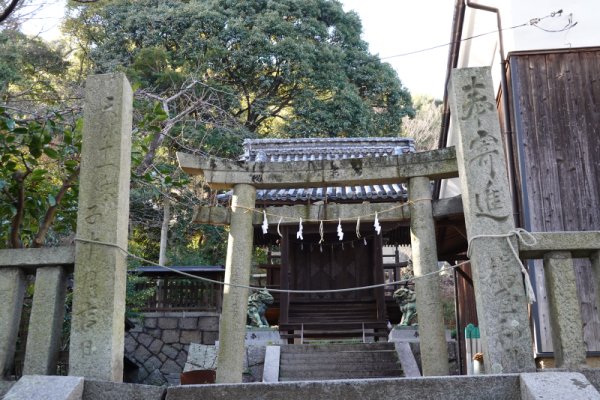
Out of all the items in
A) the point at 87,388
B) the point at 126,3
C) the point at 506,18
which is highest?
the point at 126,3

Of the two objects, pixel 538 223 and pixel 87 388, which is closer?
pixel 87 388

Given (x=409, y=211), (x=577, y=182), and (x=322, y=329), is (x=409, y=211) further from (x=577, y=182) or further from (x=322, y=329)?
(x=322, y=329)

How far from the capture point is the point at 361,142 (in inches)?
724

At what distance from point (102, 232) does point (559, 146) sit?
689cm

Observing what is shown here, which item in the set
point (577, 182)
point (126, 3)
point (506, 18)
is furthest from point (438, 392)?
point (126, 3)

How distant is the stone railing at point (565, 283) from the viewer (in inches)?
191

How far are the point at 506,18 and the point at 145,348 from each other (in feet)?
46.4

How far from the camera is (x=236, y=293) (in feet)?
24.1

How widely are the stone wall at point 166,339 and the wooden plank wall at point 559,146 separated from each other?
12161mm

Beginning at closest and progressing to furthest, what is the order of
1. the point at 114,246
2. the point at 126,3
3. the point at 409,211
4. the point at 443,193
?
1. the point at 114,246
2. the point at 409,211
3. the point at 443,193
4. the point at 126,3

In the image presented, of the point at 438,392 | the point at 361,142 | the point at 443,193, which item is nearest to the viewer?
the point at 438,392

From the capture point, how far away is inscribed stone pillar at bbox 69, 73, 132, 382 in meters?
4.91

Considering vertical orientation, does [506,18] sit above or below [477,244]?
above

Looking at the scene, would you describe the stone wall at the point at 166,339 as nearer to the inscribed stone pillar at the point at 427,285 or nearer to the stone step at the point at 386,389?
the inscribed stone pillar at the point at 427,285
